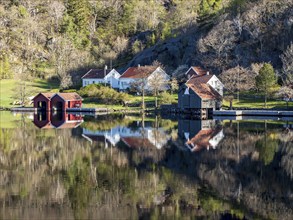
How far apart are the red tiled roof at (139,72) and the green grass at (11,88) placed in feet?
51.7

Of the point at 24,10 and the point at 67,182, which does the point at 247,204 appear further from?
the point at 24,10

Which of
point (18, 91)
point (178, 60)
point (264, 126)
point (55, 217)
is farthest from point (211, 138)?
point (178, 60)

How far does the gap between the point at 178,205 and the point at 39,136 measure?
26507 millimetres

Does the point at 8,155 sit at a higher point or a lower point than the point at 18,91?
lower

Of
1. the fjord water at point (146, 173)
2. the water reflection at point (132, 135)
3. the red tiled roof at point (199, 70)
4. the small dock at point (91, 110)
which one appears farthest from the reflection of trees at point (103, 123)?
the red tiled roof at point (199, 70)

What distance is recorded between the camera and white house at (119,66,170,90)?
94938mm

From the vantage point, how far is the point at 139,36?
125 m

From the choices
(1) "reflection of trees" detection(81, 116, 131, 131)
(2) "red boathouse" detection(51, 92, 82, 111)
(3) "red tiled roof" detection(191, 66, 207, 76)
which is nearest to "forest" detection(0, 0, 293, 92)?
(3) "red tiled roof" detection(191, 66, 207, 76)

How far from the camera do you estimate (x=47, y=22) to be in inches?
5064

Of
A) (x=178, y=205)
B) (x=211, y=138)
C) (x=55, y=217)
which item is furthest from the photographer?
(x=211, y=138)

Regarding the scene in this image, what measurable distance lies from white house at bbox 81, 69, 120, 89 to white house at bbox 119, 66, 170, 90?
2.13m

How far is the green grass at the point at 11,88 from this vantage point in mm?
93125

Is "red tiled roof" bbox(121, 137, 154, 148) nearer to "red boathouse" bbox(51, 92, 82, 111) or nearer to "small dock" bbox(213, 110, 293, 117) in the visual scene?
"small dock" bbox(213, 110, 293, 117)

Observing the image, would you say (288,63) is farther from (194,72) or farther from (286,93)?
(194,72)
